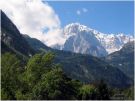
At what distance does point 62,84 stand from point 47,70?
5432 mm

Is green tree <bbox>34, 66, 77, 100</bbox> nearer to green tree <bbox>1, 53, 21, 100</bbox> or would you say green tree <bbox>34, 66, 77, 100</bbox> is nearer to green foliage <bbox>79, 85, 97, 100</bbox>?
green tree <bbox>1, 53, 21, 100</bbox>

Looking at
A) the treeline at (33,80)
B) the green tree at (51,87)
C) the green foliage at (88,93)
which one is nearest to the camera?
the treeline at (33,80)

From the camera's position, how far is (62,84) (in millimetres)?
84375

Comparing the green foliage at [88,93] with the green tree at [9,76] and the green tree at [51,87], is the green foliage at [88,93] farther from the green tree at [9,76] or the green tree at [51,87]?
the green tree at [9,76]

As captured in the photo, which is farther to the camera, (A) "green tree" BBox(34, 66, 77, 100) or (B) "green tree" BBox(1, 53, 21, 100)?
(A) "green tree" BBox(34, 66, 77, 100)

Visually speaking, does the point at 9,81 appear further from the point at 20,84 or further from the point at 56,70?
the point at 56,70

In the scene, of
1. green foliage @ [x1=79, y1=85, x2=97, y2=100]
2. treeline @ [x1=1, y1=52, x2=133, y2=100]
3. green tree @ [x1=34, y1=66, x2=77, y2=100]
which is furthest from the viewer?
green foliage @ [x1=79, y1=85, x2=97, y2=100]

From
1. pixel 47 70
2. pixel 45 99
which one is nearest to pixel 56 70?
pixel 47 70

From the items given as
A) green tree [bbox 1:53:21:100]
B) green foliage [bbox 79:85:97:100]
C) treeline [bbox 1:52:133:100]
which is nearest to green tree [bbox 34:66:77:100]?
treeline [bbox 1:52:133:100]

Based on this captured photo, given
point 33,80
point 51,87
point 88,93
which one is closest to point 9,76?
point 33,80

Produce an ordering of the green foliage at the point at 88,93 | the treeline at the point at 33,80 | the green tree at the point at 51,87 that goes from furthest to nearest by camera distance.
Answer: the green foliage at the point at 88,93, the green tree at the point at 51,87, the treeline at the point at 33,80

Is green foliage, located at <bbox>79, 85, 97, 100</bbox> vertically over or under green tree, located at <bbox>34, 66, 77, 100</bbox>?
over

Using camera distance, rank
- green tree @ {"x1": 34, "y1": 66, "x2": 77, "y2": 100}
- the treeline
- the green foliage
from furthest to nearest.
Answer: the green foliage < green tree @ {"x1": 34, "y1": 66, "x2": 77, "y2": 100} < the treeline

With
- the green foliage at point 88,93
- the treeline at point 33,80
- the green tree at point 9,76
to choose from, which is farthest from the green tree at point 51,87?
the green foliage at point 88,93
